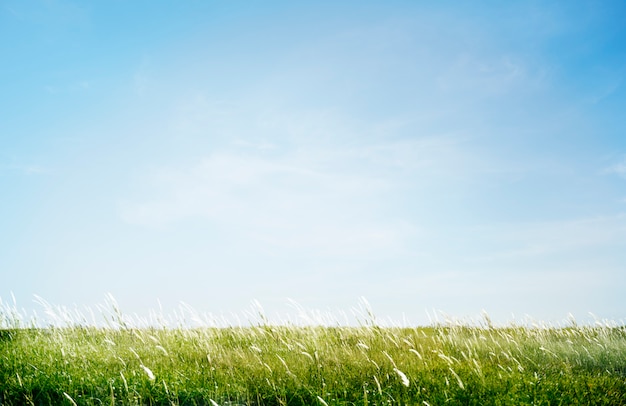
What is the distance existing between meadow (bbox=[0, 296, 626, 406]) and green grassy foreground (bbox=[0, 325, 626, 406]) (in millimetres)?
21

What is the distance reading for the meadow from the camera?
6676 mm

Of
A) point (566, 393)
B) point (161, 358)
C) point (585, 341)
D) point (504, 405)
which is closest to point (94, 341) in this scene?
point (161, 358)

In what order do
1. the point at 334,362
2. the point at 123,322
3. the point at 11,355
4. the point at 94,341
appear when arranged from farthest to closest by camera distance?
the point at 123,322 → the point at 94,341 → the point at 11,355 → the point at 334,362

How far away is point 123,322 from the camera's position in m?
11.8

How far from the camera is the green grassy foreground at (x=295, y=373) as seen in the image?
667cm

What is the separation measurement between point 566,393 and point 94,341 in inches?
374

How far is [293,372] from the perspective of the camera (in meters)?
7.71

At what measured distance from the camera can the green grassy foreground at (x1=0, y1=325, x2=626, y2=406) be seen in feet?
21.9

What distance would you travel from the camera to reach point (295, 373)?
7.65m

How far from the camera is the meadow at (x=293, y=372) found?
21.9 ft

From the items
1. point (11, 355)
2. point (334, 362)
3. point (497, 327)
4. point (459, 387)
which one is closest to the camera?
point (459, 387)

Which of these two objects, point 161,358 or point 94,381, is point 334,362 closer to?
point 161,358

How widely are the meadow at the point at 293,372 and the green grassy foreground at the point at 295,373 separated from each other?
0.02 m

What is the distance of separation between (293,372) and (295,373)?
68mm
